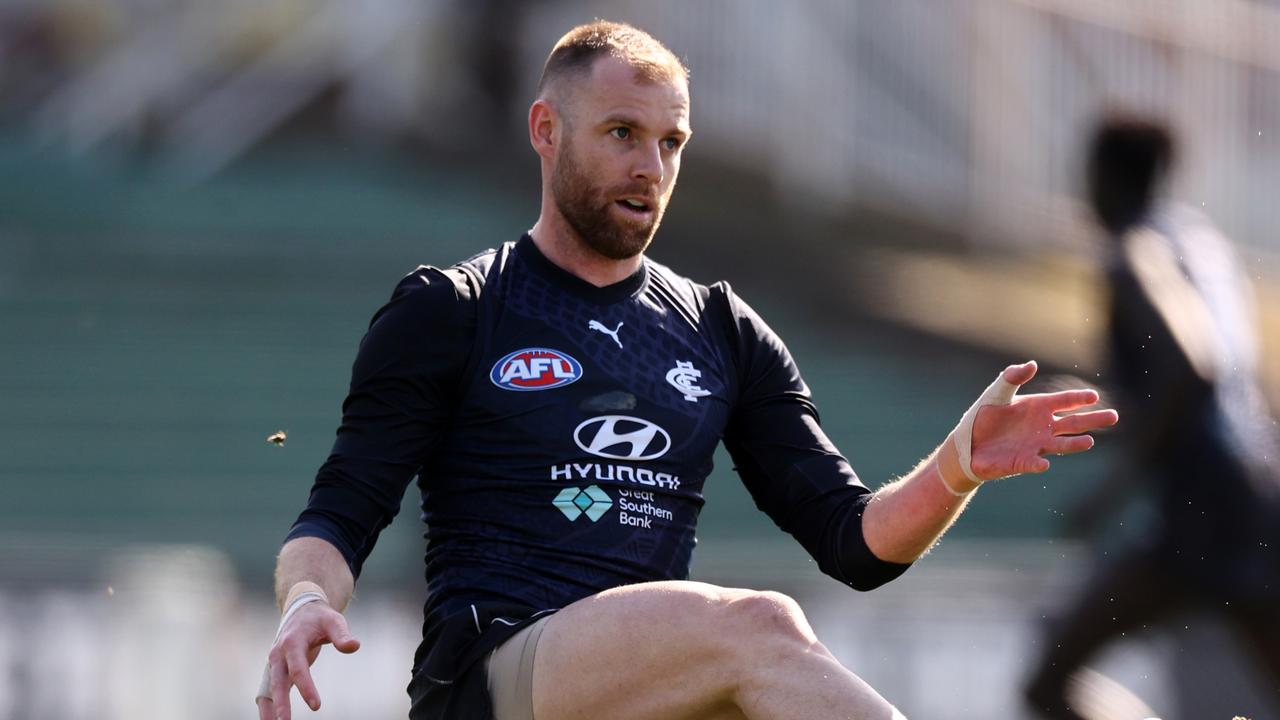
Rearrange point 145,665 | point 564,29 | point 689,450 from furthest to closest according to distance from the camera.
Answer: point 564,29, point 145,665, point 689,450

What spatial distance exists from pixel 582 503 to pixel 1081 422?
0.94 metres

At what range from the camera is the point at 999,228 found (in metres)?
13.0

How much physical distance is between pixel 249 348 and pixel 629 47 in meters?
9.81

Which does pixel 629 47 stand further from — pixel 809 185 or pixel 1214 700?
pixel 809 185

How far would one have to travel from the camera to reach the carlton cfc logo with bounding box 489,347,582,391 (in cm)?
363

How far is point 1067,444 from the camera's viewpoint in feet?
10.8

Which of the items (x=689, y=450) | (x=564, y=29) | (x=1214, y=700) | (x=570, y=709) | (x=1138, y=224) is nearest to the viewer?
(x=570, y=709)

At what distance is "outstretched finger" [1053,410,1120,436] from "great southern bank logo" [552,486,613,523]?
85cm

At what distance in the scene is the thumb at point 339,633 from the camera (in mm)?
2922

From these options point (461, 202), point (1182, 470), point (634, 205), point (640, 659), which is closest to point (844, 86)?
point (461, 202)

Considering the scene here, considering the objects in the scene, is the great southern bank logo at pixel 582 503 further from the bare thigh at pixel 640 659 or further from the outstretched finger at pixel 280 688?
the outstretched finger at pixel 280 688

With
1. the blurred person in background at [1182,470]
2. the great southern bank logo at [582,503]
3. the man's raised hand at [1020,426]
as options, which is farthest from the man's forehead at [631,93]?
the blurred person in background at [1182,470]

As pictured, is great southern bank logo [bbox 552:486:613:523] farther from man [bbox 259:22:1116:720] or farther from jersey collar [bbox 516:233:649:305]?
jersey collar [bbox 516:233:649:305]

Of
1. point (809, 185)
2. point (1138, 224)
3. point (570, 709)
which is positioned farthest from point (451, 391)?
point (809, 185)
